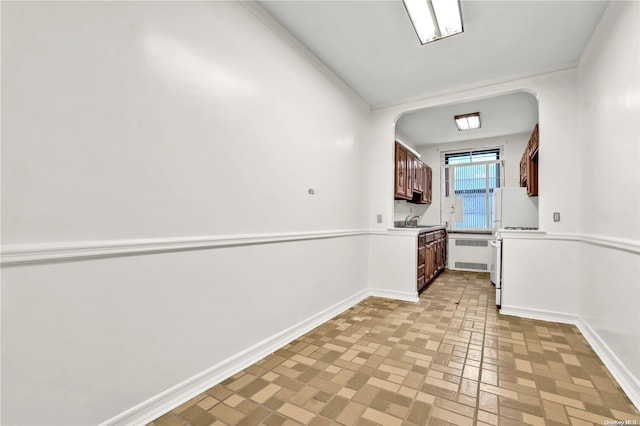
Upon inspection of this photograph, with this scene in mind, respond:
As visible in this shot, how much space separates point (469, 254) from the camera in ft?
20.4

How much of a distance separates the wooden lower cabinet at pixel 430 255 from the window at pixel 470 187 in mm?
896

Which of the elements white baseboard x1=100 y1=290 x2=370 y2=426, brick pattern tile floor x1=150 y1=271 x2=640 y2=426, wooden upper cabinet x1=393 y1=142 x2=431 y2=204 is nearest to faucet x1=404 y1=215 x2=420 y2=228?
wooden upper cabinet x1=393 y1=142 x2=431 y2=204

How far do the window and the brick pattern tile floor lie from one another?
3.65 m

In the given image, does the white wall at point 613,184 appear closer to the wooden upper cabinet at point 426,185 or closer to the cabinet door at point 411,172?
the cabinet door at point 411,172

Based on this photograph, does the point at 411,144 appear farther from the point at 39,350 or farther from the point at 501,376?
the point at 39,350

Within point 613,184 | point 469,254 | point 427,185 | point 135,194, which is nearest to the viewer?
point 135,194

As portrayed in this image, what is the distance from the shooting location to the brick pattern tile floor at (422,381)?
1.65 m

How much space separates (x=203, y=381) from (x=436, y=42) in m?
3.36

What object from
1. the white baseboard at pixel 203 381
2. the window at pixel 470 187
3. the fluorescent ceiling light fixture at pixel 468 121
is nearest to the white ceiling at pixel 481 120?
the fluorescent ceiling light fixture at pixel 468 121

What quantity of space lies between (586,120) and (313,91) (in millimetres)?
2714

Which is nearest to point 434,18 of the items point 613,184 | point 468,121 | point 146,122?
point 613,184

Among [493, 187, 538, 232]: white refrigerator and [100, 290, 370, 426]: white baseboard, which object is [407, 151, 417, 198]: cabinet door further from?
[100, 290, 370, 426]: white baseboard

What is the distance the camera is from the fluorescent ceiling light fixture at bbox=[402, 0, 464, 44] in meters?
2.24

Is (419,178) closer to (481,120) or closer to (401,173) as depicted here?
(401,173)
